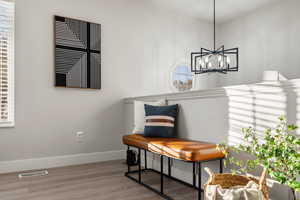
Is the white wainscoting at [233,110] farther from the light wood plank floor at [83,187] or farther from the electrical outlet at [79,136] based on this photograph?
the electrical outlet at [79,136]

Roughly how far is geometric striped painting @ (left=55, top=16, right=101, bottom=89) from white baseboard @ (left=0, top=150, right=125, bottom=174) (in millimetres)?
1037

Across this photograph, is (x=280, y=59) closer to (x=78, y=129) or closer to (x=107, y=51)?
(x=107, y=51)

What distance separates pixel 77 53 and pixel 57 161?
158cm

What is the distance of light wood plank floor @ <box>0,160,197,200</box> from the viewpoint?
2146 mm

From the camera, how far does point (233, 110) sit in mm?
2043

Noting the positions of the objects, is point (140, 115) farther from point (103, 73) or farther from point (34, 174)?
point (34, 174)

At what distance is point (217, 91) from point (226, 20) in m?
3.31

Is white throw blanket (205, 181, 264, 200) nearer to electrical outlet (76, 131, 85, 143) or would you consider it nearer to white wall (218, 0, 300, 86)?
electrical outlet (76, 131, 85, 143)

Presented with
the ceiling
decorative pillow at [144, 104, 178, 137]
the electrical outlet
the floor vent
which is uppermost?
the ceiling

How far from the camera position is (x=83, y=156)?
→ 344 cm

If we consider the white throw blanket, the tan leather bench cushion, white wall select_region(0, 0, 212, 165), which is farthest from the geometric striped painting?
the white throw blanket

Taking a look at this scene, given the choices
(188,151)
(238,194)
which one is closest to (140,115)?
(188,151)

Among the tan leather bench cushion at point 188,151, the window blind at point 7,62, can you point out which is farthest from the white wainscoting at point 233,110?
the window blind at point 7,62

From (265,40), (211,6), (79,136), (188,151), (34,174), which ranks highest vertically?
(211,6)
